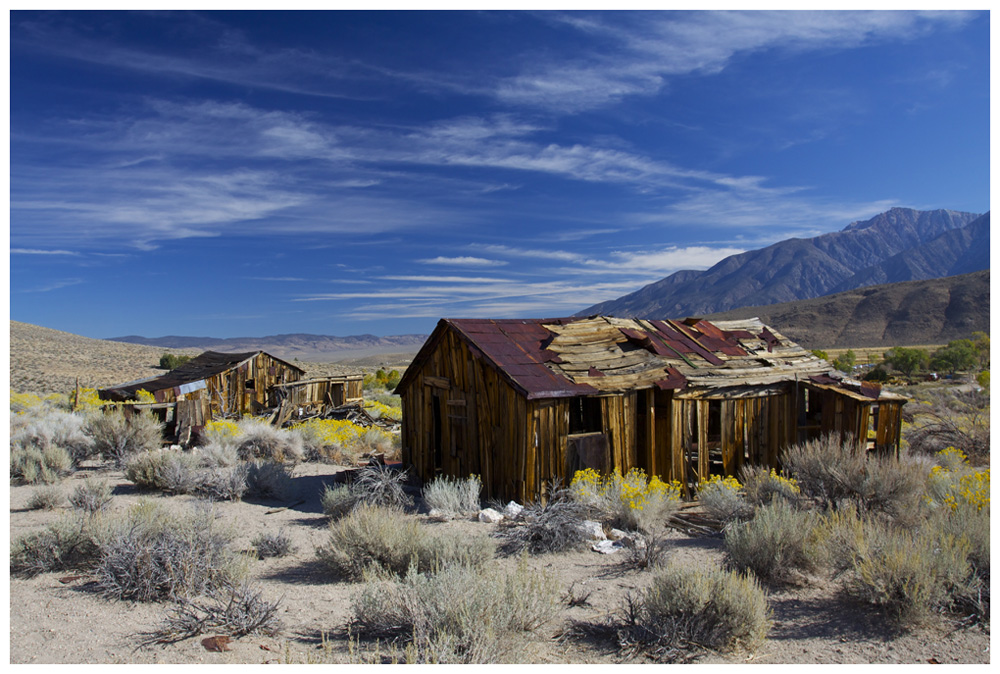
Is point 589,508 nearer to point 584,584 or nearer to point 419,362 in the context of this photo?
point 584,584

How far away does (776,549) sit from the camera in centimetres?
588

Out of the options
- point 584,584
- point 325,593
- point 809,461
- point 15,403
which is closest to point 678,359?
point 809,461

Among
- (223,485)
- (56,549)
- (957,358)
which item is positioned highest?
(957,358)

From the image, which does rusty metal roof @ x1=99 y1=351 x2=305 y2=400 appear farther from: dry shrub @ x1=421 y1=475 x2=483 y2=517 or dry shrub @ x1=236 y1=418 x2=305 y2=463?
dry shrub @ x1=421 y1=475 x2=483 y2=517

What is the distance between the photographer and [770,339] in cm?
1288

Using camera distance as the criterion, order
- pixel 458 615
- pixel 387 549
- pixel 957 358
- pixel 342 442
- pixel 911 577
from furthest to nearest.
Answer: pixel 957 358 → pixel 342 442 → pixel 387 549 → pixel 911 577 → pixel 458 615

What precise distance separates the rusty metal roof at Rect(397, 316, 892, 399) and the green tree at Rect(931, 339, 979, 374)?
108 feet

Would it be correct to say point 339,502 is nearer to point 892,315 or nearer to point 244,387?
point 244,387

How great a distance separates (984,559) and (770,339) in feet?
26.1

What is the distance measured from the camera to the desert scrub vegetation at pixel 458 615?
412 centimetres

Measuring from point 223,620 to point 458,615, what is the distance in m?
1.86

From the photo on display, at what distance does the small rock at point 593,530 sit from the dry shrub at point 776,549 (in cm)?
168

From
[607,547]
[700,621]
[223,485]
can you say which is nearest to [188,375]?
[223,485]

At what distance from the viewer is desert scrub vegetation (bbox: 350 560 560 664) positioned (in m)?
4.12
